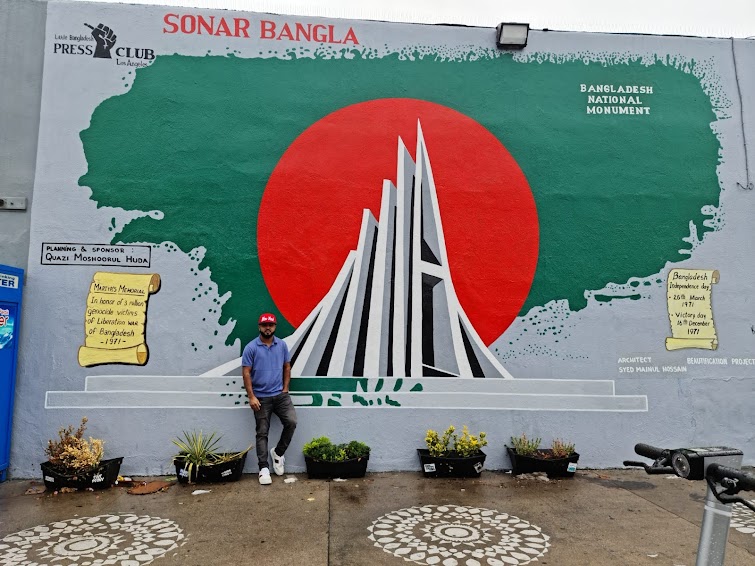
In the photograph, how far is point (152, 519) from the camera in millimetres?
Result: 5180

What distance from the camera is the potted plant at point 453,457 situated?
6.55m

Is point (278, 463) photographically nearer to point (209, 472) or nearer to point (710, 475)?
point (209, 472)

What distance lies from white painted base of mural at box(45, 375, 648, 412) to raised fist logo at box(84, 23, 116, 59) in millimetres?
4146

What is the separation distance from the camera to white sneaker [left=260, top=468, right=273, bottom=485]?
20.5 ft

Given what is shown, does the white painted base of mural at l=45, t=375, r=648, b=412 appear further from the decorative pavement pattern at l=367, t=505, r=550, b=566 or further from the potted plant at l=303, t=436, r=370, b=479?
the decorative pavement pattern at l=367, t=505, r=550, b=566

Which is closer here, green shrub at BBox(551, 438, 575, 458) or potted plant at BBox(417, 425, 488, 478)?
potted plant at BBox(417, 425, 488, 478)

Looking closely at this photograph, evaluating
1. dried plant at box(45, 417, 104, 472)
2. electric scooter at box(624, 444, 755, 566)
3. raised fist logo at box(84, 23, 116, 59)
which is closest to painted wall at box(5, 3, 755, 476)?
raised fist logo at box(84, 23, 116, 59)

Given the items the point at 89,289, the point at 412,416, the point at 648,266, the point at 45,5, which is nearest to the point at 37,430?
the point at 89,289

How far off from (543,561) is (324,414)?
3.25 m

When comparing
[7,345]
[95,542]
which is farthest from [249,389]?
[7,345]

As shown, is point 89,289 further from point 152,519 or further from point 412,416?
point 412,416

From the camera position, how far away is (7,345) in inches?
→ 250

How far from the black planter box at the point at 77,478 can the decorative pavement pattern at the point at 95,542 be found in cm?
92

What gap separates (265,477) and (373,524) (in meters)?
1.75
